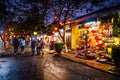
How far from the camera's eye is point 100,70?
14.5m

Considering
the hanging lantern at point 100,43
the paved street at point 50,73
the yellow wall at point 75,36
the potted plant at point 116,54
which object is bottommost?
the paved street at point 50,73

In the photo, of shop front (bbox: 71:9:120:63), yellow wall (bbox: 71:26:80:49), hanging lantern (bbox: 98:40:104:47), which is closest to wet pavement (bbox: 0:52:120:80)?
shop front (bbox: 71:9:120:63)

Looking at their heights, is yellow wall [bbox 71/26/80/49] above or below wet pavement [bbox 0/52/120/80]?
above

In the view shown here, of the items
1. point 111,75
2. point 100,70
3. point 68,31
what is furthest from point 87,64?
point 68,31

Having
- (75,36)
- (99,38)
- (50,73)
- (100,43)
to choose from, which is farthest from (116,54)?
(75,36)

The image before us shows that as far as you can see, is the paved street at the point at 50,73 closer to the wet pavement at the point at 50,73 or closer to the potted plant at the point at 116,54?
the wet pavement at the point at 50,73

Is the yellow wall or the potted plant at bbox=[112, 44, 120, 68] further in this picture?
the yellow wall

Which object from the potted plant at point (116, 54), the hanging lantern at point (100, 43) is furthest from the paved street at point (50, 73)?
the hanging lantern at point (100, 43)

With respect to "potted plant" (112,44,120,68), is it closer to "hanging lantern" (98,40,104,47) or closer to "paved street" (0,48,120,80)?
"paved street" (0,48,120,80)

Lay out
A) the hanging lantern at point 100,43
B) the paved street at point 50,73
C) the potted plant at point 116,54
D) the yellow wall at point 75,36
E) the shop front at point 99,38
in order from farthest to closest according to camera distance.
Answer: the yellow wall at point 75,36, the hanging lantern at point 100,43, the shop front at point 99,38, the potted plant at point 116,54, the paved street at point 50,73

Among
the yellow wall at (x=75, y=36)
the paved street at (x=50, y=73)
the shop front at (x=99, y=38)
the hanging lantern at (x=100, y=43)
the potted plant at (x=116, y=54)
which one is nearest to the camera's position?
the paved street at (x=50, y=73)

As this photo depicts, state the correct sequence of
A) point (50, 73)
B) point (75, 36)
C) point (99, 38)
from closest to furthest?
point (50, 73) → point (99, 38) → point (75, 36)

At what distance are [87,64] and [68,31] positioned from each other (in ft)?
54.9

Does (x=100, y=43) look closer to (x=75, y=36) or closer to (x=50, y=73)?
(x=75, y=36)
